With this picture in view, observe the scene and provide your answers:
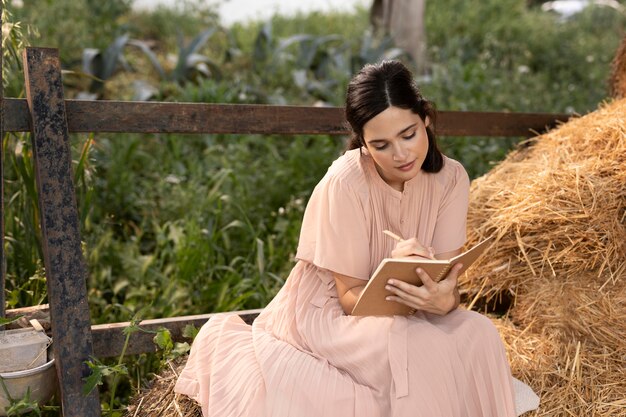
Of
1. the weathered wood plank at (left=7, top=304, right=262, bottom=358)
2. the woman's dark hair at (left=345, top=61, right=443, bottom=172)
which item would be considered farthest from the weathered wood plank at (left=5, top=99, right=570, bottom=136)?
the woman's dark hair at (left=345, top=61, right=443, bottom=172)

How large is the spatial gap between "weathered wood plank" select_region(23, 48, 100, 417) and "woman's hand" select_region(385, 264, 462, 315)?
1.24m

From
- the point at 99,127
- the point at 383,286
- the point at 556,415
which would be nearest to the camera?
the point at 383,286

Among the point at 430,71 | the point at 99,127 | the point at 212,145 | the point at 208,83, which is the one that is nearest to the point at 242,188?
the point at 212,145

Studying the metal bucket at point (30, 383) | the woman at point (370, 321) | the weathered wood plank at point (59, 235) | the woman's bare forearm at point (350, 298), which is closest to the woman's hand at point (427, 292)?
the woman at point (370, 321)

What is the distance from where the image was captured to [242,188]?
16.6 ft

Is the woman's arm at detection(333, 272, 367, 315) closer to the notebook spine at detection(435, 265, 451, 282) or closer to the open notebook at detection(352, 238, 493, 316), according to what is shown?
the open notebook at detection(352, 238, 493, 316)

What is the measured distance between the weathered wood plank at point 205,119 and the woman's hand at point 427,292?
52.3 inches

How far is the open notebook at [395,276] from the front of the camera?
2404 millimetres

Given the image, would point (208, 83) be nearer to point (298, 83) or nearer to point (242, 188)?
point (298, 83)

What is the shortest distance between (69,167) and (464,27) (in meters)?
7.14

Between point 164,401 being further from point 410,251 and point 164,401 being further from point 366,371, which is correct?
point 410,251

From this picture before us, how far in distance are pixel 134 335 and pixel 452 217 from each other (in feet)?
4.69

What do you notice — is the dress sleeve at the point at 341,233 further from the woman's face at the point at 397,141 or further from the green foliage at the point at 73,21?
the green foliage at the point at 73,21

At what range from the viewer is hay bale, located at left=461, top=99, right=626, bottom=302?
3.32 m
